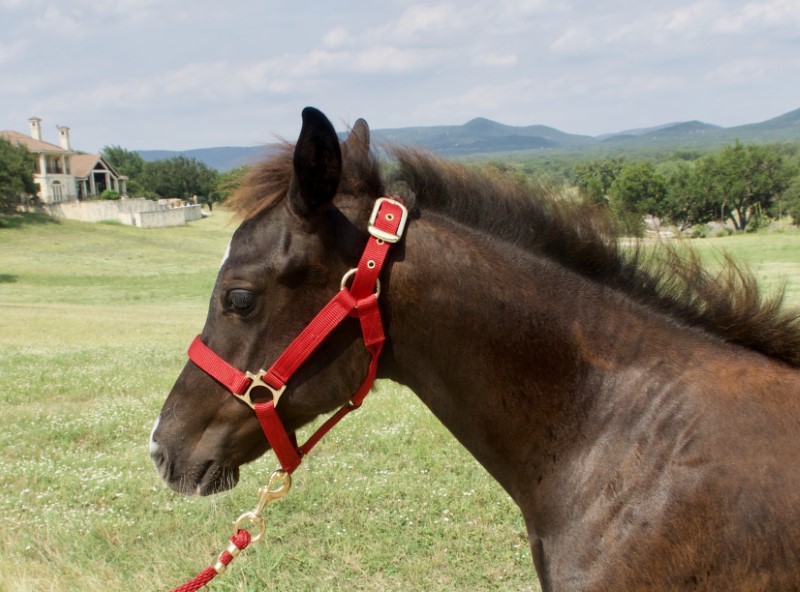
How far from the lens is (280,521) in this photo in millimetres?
5234

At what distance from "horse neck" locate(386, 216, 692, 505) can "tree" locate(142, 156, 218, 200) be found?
10348 cm

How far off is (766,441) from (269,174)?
194 cm

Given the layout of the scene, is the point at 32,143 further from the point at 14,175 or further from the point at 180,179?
the point at 14,175

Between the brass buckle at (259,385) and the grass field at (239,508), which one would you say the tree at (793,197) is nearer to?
the grass field at (239,508)

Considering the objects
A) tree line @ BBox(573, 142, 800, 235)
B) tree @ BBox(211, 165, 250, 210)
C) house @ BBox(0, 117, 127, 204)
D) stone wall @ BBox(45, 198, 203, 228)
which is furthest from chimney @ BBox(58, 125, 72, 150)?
tree @ BBox(211, 165, 250, 210)

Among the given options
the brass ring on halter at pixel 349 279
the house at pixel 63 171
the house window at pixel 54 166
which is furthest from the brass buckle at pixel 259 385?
the house window at pixel 54 166

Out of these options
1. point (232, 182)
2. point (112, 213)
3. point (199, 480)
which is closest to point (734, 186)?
point (112, 213)

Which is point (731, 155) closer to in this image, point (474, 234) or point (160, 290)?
point (160, 290)

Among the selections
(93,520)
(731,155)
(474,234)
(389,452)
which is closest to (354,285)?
(474,234)

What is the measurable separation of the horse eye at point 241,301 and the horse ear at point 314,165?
0.34 meters

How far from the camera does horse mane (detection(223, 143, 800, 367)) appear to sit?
2.47 meters

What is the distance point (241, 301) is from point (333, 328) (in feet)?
1.15

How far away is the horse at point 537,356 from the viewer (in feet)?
7.09

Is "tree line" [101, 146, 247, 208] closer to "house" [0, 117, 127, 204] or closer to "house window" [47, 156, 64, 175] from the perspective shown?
"house" [0, 117, 127, 204]
